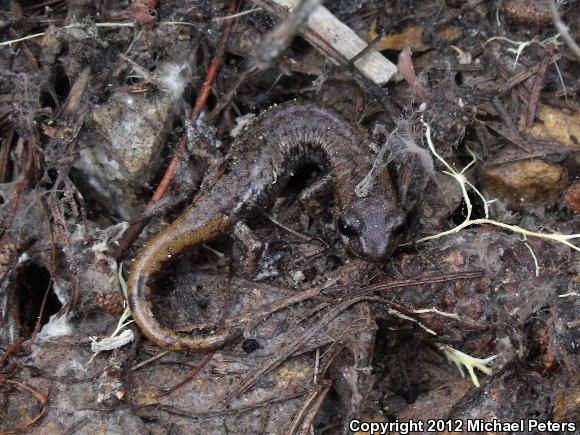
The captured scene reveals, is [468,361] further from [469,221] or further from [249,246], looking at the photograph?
[249,246]

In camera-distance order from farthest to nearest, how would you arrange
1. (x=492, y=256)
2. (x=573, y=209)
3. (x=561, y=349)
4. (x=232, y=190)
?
(x=232, y=190) → (x=573, y=209) → (x=492, y=256) → (x=561, y=349)

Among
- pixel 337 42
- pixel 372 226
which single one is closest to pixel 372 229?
pixel 372 226

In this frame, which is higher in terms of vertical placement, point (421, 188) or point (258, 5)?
point (258, 5)

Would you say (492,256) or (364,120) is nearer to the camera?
(492,256)

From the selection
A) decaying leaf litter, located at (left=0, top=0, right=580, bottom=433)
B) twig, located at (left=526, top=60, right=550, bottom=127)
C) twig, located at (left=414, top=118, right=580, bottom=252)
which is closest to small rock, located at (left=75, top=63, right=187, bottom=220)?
decaying leaf litter, located at (left=0, top=0, right=580, bottom=433)

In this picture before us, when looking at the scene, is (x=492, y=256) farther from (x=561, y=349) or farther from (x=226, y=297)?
(x=226, y=297)

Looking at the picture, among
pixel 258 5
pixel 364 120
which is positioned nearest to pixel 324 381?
pixel 364 120

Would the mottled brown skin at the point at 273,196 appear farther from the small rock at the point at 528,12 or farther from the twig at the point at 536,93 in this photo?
the small rock at the point at 528,12

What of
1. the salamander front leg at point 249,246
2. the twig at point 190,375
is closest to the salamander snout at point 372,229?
the salamander front leg at point 249,246
